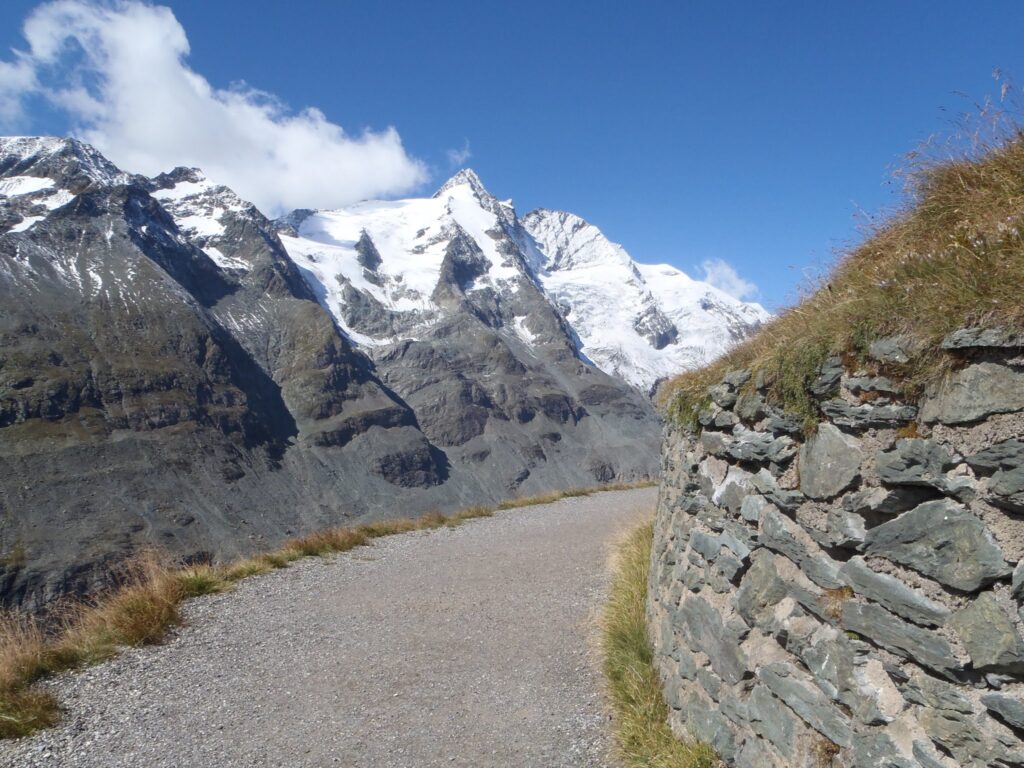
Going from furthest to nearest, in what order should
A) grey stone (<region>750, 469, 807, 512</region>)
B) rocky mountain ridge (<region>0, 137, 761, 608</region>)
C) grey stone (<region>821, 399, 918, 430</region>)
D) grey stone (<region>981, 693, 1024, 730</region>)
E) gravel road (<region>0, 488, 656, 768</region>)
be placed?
rocky mountain ridge (<region>0, 137, 761, 608</region>) → gravel road (<region>0, 488, 656, 768</region>) → grey stone (<region>750, 469, 807, 512</region>) → grey stone (<region>821, 399, 918, 430</region>) → grey stone (<region>981, 693, 1024, 730</region>)

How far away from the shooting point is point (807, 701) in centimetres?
388

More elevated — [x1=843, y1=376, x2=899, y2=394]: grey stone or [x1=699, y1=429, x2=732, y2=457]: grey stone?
[x1=843, y1=376, x2=899, y2=394]: grey stone

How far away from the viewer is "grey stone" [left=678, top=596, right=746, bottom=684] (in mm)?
4680

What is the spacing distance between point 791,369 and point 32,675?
7792mm

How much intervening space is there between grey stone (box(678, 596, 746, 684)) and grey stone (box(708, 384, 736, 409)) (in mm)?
1547

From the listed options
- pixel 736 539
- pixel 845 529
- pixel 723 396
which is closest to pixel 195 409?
pixel 723 396

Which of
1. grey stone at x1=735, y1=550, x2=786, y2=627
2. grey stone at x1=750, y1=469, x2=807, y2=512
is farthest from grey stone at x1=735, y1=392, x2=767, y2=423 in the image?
grey stone at x1=735, y1=550, x2=786, y2=627

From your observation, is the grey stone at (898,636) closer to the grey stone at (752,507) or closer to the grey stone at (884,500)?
the grey stone at (884,500)

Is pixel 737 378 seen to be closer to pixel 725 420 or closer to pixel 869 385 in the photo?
pixel 725 420

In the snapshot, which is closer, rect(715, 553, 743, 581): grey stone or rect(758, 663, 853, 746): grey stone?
rect(758, 663, 853, 746): grey stone

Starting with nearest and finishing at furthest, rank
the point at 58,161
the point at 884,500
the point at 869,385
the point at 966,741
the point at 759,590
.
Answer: the point at 966,741, the point at 884,500, the point at 869,385, the point at 759,590, the point at 58,161

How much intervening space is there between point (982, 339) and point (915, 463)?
2.15 ft

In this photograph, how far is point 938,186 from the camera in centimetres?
451

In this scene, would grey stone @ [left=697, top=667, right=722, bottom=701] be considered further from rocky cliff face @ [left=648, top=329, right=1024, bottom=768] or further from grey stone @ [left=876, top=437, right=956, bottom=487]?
grey stone @ [left=876, top=437, right=956, bottom=487]
